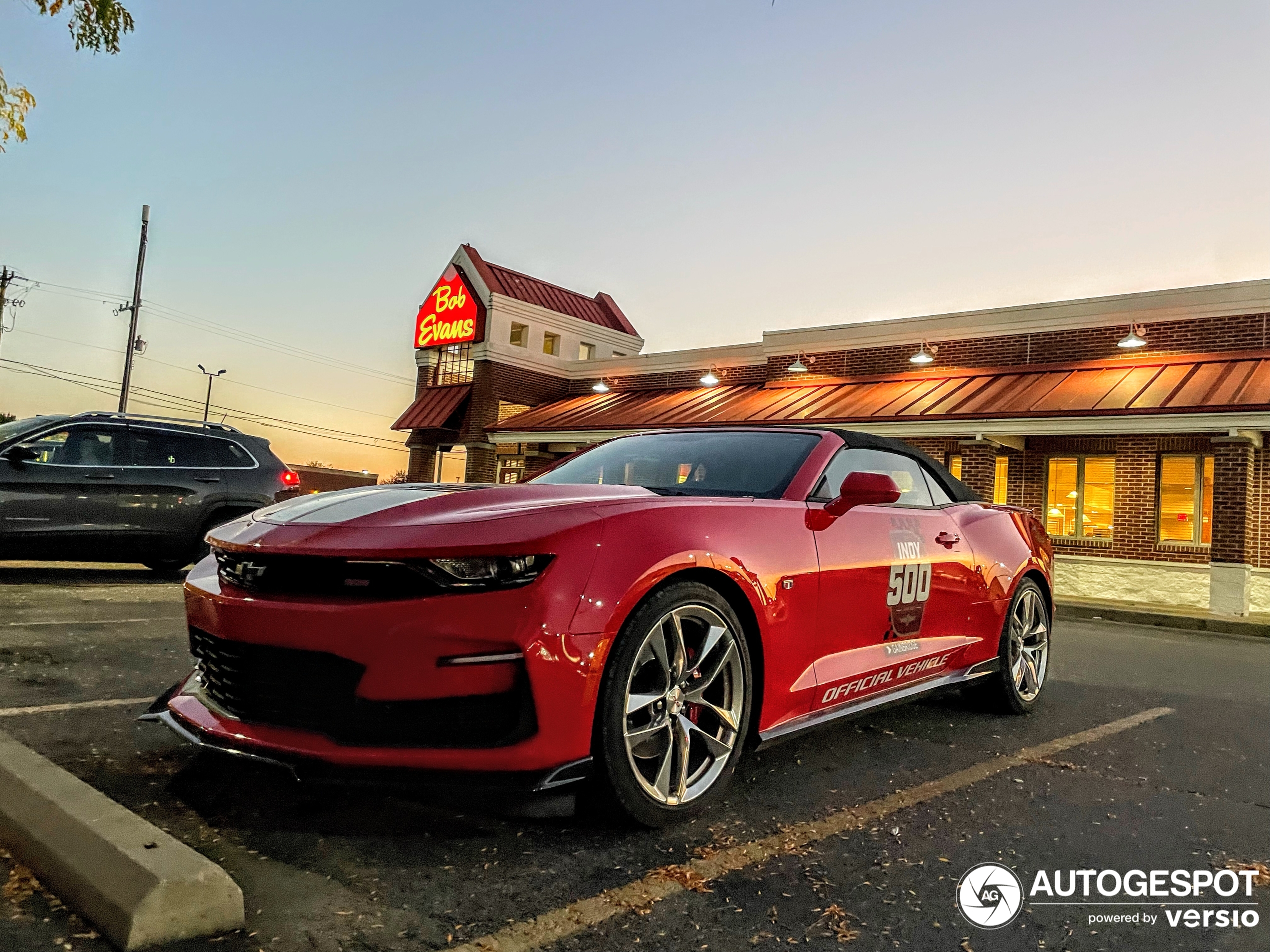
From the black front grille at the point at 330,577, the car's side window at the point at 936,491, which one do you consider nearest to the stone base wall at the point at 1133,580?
the car's side window at the point at 936,491

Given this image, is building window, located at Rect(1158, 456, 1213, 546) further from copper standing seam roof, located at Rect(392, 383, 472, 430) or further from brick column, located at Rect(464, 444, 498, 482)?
copper standing seam roof, located at Rect(392, 383, 472, 430)

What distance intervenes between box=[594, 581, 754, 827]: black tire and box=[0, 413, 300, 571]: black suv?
25.6ft

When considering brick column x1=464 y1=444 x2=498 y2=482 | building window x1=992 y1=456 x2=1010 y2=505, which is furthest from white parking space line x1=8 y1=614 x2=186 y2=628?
brick column x1=464 y1=444 x2=498 y2=482

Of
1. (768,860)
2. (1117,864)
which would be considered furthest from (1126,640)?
(768,860)

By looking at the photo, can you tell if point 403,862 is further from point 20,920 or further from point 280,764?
point 20,920

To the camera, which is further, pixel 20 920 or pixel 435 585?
pixel 435 585

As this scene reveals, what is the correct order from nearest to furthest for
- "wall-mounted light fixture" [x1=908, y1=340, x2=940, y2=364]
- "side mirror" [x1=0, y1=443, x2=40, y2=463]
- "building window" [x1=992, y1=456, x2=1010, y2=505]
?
1. "side mirror" [x1=0, y1=443, x2=40, y2=463]
2. "building window" [x1=992, y1=456, x2=1010, y2=505]
3. "wall-mounted light fixture" [x1=908, y1=340, x2=940, y2=364]

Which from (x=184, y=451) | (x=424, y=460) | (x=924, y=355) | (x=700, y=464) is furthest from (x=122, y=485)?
(x=424, y=460)

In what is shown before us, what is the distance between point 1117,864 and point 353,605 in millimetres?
2444

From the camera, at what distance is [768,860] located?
105 inches

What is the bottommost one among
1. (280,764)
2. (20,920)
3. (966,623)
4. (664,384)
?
(20,920)

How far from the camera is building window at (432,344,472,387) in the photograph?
89.3 ft

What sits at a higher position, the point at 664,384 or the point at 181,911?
the point at 664,384

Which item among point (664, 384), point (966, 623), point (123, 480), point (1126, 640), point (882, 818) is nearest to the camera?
point (882, 818)
